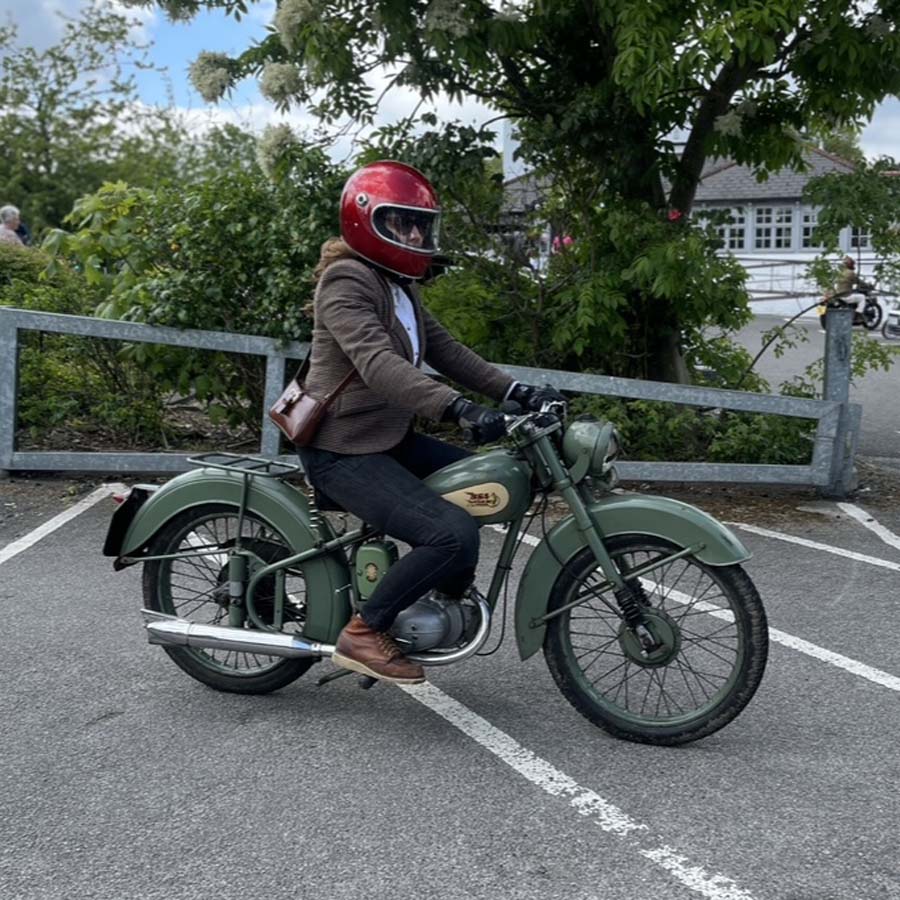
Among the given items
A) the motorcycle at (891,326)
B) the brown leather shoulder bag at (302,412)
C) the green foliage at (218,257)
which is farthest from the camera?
the motorcycle at (891,326)

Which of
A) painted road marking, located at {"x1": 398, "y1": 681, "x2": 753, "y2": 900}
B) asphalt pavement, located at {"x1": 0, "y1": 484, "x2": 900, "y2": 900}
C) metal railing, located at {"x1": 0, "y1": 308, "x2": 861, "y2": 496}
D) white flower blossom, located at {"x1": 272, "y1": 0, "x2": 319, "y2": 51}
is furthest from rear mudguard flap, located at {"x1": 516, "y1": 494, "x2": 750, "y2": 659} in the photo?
white flower blossom, located at {"x1": 272, "y1": 0, "x2": 319, "y2": 51}

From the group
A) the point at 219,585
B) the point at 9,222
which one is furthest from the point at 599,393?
the point at 9,222

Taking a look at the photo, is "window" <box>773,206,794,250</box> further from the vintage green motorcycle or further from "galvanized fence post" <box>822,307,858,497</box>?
the vintage green motorcycle

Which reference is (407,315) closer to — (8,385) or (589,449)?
(589,449)

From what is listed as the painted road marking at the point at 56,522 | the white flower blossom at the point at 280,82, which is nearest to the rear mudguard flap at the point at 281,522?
the painted road marking at the point at 56,522

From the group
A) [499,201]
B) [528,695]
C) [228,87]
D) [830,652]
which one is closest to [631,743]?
[528,695]

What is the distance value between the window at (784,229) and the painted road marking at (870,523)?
43.5 meters

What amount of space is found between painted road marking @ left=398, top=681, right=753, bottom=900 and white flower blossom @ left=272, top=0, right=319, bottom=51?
185 inches

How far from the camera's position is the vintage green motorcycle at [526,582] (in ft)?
13.5

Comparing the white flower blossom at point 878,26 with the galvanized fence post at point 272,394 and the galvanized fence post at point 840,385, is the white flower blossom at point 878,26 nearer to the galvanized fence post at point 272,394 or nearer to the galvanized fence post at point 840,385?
the galvanized fence post at point 840,385

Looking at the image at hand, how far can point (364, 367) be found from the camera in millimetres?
4070

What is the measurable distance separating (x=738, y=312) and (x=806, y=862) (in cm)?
559

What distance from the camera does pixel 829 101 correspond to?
8023mm

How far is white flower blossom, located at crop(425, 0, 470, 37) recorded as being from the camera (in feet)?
24.3
